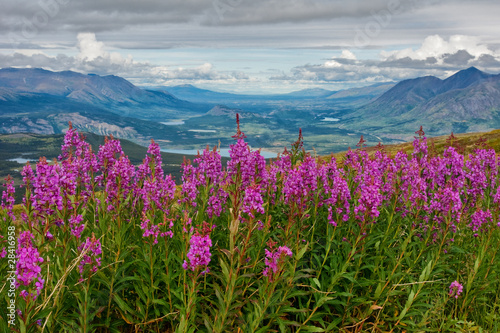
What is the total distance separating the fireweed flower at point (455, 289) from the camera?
7438mm

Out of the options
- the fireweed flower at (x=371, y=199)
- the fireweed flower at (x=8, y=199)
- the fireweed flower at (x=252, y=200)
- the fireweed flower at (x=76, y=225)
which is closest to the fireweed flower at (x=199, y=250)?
the fireweed flower at (x=252, y=200)

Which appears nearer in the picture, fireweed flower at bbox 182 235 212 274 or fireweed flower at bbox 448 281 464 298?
fireweed flower at bbox 182 235 212 274

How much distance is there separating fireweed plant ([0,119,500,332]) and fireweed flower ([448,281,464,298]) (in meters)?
0.08

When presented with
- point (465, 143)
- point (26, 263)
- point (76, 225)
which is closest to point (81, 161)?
point (76, 225)

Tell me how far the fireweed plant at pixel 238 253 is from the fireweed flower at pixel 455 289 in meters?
0.08

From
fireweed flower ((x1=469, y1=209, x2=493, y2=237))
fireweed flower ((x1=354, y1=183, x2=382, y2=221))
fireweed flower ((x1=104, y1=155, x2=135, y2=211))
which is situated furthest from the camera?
fireweed flower ((x1=469, y1=209, x2=493, y2=237))

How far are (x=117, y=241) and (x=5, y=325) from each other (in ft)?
6.77

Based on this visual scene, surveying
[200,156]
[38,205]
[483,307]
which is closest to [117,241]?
[38,205]

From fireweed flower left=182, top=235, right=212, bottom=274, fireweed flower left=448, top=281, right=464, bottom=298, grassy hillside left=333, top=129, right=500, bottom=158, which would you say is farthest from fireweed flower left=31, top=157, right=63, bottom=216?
grassy hillside left=333, top=129, right=500, bottom=158

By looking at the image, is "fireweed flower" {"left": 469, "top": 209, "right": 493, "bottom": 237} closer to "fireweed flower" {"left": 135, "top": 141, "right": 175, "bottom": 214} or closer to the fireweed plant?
the fireweed plant

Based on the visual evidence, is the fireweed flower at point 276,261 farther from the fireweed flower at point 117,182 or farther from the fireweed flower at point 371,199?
the fireweed flower at point 117,182

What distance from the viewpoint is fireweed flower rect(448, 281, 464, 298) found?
24.4ft

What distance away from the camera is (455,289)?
7648mm

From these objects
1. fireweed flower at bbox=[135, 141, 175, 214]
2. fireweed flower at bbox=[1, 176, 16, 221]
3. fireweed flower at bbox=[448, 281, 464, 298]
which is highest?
fireweed flower at bbox=[135, 141, 175, 214]
